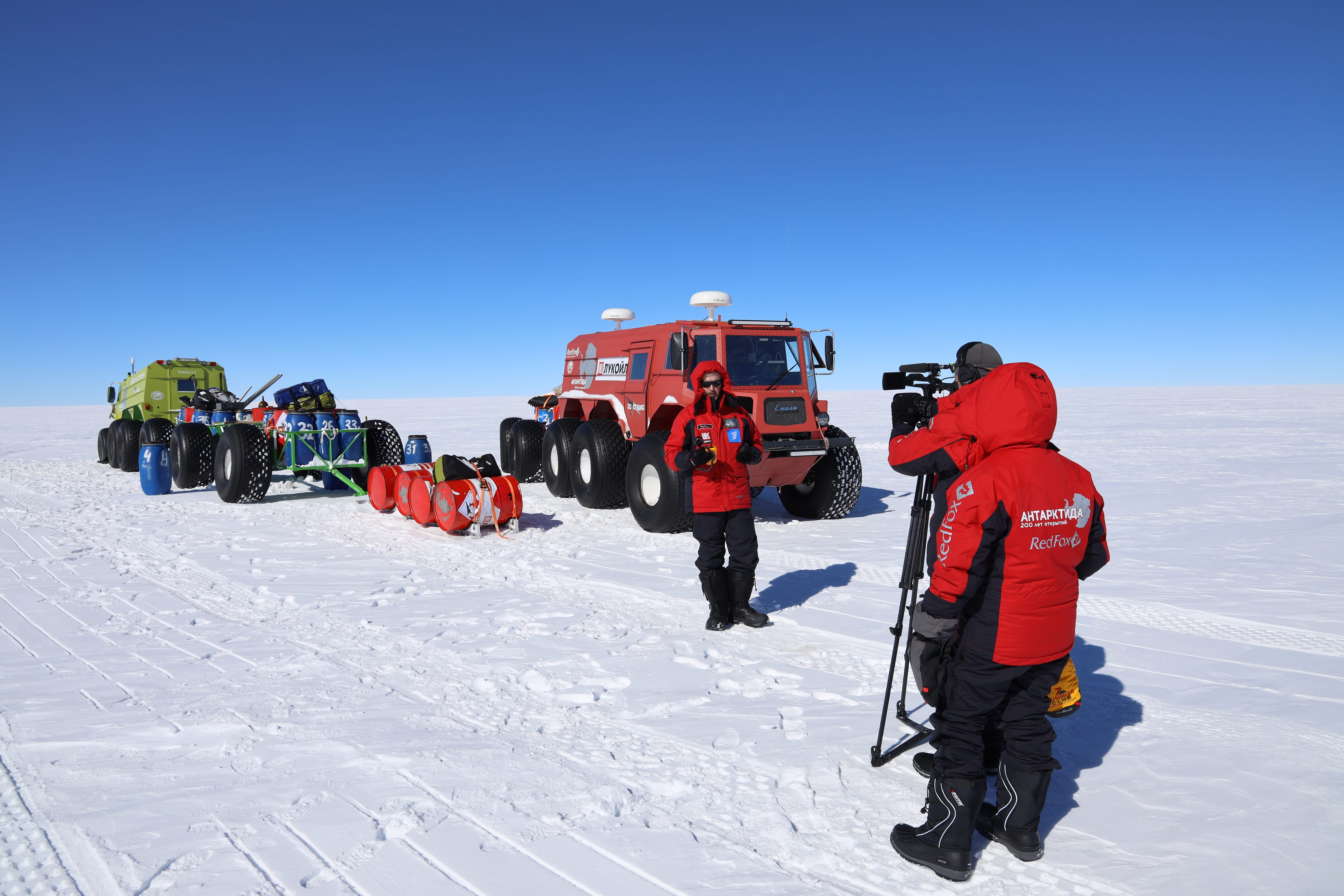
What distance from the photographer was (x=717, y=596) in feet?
16.6

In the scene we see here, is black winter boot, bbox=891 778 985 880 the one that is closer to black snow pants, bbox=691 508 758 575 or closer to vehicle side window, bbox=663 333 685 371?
black snow pants, bbox=691 508 758 575

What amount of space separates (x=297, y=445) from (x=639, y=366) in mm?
4726

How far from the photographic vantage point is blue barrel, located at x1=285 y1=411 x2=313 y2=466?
10.5m

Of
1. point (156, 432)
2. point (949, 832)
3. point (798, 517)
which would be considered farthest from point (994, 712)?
point (156, 432)

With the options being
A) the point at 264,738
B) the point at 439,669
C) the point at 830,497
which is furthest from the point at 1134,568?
the point at 264,738

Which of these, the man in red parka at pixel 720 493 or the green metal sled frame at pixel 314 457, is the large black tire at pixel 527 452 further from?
the man in red parka at pixel 720 493

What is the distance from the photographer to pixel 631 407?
9.70 meters

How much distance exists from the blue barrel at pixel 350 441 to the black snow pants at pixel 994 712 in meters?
9.80

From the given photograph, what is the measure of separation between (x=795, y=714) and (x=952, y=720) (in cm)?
130

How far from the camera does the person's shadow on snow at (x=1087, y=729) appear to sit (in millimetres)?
3014

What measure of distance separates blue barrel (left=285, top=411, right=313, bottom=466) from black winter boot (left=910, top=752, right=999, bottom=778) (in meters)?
9.36

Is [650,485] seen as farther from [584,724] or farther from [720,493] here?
[584,724]

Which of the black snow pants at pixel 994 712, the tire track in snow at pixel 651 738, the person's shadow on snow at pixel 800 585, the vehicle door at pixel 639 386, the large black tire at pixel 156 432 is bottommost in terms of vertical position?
the tire track in snow at pixel 651 738

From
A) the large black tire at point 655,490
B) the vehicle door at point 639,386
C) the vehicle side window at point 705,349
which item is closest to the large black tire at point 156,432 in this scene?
the vehicle door at point 639,386
